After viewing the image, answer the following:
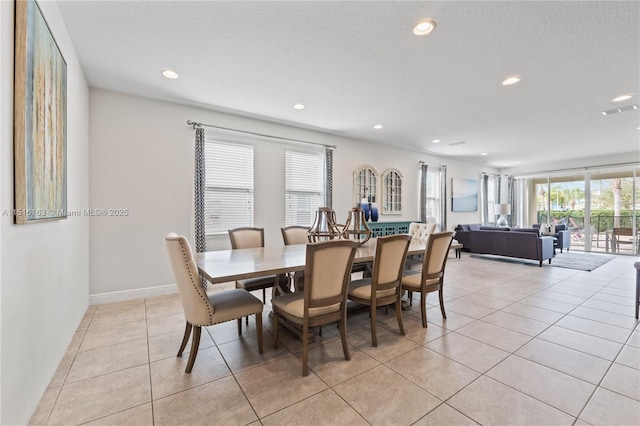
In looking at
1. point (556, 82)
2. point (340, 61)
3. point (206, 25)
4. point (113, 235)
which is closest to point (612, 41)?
point (556, 82)

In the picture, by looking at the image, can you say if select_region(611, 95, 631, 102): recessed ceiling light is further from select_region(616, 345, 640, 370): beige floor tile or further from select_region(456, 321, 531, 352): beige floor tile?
select_region(456, 321, 531, 352): beige floor tile

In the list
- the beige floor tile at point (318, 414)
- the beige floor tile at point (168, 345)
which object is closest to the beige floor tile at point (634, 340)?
the beige floor tile at point (318, 414)

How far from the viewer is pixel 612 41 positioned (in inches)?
94.3

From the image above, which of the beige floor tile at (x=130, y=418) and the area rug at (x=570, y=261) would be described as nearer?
the beige floor tile at (x=130, y=418)

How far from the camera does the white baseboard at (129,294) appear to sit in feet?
11.2

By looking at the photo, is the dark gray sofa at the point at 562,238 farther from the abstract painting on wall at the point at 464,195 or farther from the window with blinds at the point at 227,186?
the window with blinds at the point at 227,186

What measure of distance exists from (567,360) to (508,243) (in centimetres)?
473

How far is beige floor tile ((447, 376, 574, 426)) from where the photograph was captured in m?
1.55

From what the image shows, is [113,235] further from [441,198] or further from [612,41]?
[441,198]

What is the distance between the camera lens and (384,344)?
2428mm

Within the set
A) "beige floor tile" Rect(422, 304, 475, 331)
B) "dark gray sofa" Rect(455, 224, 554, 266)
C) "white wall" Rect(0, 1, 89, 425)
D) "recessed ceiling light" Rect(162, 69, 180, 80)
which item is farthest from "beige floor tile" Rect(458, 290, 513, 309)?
"recessed ceiling light" Rect(162, 69, 180, 80)

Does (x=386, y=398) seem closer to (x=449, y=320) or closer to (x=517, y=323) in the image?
(x=449, y=320)

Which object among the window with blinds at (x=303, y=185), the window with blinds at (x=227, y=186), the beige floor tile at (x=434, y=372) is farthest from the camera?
the window with blinds at (x=303, y=185)

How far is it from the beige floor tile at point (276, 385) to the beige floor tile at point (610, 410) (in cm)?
155
